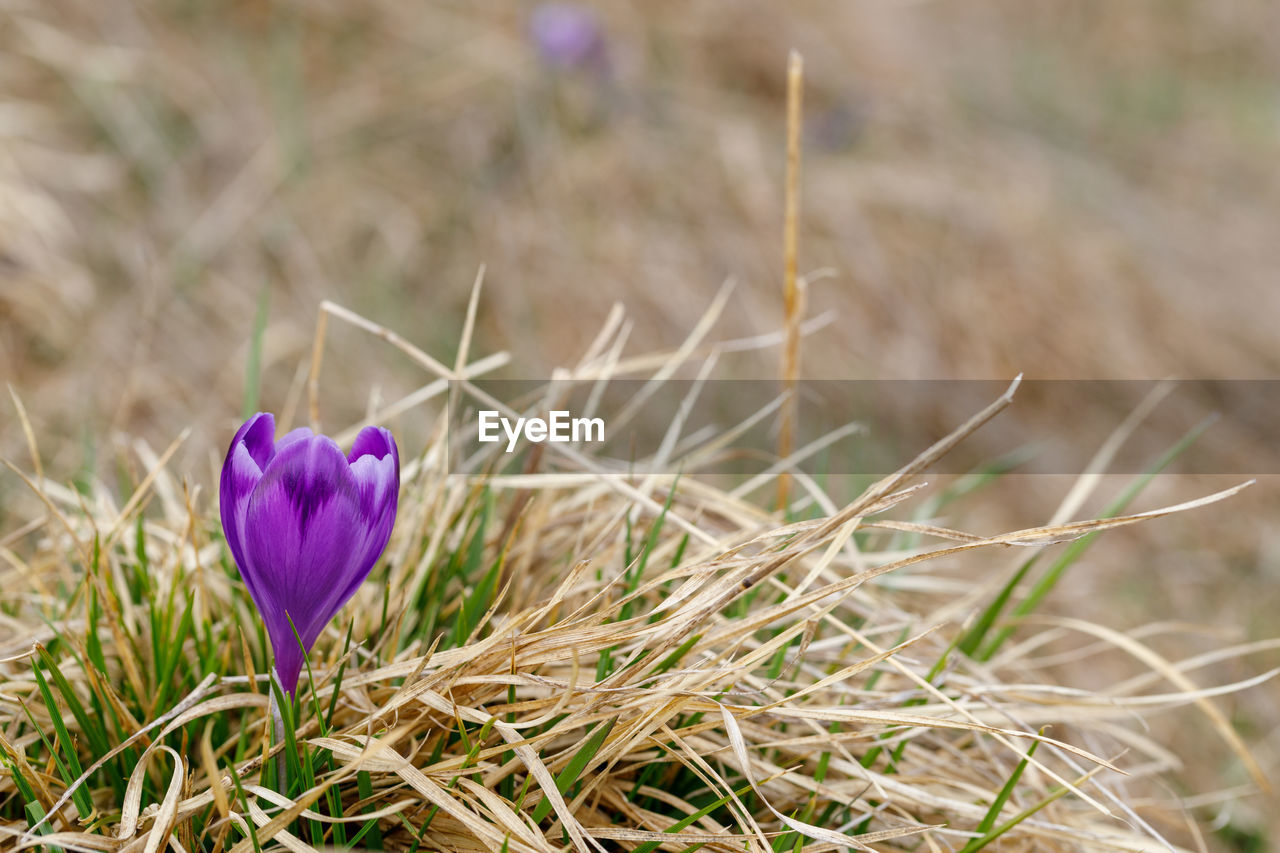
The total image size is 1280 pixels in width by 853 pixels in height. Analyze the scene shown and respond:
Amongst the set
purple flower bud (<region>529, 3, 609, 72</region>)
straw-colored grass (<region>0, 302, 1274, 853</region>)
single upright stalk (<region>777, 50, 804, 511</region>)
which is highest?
purple flower bud (<region>529, 3, 609, 72</region>)

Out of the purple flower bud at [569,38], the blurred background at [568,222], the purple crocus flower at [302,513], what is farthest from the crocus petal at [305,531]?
the purple flower bud at [569,38]

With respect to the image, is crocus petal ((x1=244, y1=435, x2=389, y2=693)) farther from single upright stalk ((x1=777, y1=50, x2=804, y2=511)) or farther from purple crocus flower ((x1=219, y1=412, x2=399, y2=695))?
single upright stalk ((x1=777, y1=50, x2=804, y2=511))

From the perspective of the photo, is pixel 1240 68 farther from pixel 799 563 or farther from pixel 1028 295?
pixel 799 563

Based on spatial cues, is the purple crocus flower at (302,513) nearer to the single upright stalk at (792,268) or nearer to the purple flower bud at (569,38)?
the single upright stalk at (792,268)

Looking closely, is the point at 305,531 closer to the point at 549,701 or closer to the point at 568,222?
the point at 549,701

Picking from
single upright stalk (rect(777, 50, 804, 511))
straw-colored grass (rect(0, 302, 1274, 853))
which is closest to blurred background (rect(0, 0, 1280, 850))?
straw-colored grass (rect(0, 302, 1274, 853))
